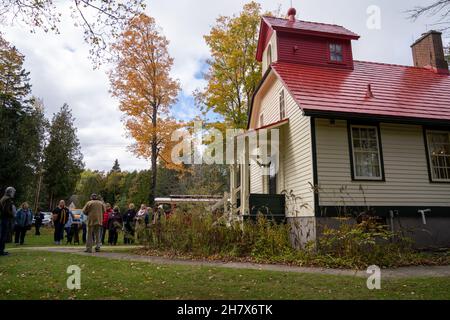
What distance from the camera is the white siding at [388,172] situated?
1044 centimetres

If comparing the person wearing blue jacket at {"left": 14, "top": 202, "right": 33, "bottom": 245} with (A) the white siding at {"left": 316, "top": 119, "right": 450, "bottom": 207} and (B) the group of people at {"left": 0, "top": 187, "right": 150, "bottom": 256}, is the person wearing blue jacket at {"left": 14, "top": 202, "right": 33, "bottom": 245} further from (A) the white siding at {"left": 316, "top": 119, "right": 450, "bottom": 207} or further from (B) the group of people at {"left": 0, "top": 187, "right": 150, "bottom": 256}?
(A) the white siding at {"left": 316, "top": 119, "right": 450, "bottom": 207}

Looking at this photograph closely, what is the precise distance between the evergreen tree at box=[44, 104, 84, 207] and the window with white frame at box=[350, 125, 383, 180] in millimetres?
41517

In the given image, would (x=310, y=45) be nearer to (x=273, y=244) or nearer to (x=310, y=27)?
(x=310, y=27)

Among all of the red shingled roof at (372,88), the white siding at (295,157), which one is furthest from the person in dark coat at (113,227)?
the red shingled roof at (372,88)

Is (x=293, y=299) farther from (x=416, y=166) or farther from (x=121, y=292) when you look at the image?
(x=416, y=166)

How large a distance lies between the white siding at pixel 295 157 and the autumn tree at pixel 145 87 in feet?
26.9

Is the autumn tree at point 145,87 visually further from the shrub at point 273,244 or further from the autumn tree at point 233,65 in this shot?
the shrub at point 273,244

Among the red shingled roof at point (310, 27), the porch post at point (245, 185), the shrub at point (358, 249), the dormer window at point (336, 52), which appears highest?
the red shingled roof at point (310, 27)

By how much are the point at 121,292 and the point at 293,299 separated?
275 centimetres

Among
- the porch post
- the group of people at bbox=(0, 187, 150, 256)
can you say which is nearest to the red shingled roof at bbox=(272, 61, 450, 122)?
the porch post

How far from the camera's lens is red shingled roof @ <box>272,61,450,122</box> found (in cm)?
1070

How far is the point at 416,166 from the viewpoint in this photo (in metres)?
11.2
